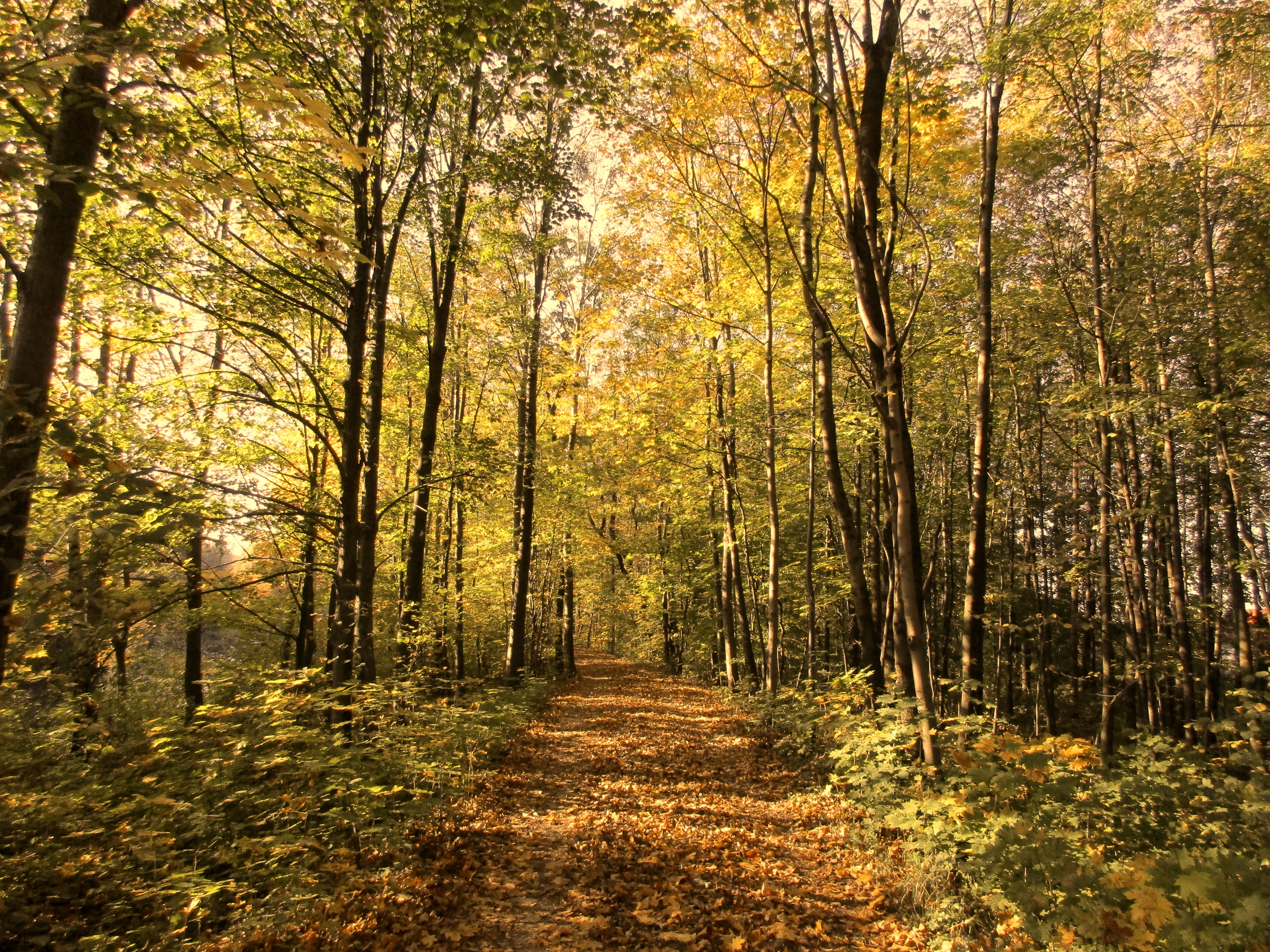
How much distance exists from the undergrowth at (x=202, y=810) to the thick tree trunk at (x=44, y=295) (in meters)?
1.29

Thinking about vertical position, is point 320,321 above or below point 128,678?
above

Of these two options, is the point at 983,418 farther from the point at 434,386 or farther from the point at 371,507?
the point at 434,386

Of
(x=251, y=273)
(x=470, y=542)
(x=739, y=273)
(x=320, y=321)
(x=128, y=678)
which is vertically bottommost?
(x=128, y=678)

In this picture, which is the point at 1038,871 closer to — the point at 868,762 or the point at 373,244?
the point at 868,762

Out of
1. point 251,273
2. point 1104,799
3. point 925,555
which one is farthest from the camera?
point 925,555

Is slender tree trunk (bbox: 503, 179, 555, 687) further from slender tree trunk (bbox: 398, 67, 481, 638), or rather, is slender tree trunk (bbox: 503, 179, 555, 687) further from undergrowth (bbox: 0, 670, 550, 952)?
undergrowth (bbox: 0, 670, 550, 952)

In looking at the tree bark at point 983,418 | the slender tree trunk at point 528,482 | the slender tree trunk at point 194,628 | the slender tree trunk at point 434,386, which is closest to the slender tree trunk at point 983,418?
the tree bark at point 983,418

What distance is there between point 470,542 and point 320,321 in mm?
9843

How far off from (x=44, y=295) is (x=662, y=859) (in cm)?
582

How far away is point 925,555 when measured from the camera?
23828 mm

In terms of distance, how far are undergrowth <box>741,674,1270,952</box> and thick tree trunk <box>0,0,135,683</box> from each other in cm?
531

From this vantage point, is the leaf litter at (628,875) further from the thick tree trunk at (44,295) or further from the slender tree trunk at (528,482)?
the slender tree trunk at (528,482)

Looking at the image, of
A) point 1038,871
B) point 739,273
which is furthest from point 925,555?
point 1038,871

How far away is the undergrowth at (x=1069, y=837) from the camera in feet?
9.50
